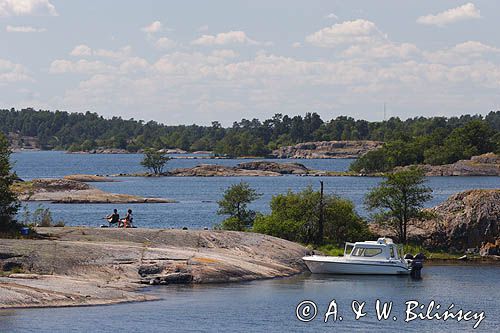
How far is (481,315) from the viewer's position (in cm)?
5009

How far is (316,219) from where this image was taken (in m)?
73.2

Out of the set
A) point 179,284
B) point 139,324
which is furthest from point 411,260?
point 139,324

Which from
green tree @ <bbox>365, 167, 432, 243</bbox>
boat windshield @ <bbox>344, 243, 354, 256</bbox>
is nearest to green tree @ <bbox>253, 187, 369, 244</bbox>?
green tree @ <bbox>365, 167, 432, 243</bbox>

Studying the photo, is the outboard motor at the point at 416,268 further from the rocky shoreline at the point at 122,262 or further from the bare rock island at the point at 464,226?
the bare rock island at the point at 464,226

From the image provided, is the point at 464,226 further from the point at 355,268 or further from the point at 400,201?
the point at 355,268

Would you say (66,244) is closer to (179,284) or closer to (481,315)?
(179,284)

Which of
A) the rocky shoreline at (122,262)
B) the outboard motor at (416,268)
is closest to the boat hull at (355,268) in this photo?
the outboard motor at (416,268)

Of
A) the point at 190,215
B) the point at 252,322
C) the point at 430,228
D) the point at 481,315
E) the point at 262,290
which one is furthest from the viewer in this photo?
the point at 190,215

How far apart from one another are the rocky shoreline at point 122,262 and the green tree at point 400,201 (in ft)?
37.1

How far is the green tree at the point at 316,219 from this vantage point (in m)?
72.4

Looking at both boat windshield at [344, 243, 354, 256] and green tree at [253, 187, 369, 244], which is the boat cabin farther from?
green tree at [253, 187, 369, 244]

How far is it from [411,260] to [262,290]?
13404 mm

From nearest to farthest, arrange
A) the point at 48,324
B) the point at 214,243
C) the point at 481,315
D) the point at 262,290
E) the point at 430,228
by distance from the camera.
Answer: the point at 48,324, the point at 481,315, the point at 262,290, the point at 214,243, the point at 430,228

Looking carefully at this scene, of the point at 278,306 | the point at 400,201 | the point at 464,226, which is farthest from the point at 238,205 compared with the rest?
the point at 278,306
